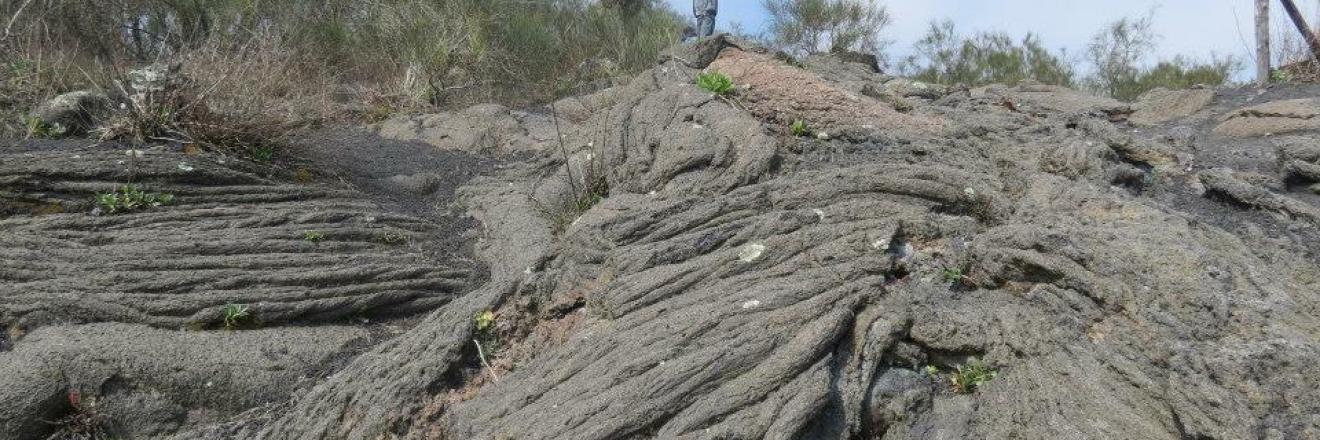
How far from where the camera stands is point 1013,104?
7.26m

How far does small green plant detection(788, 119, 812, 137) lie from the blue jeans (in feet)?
20.4

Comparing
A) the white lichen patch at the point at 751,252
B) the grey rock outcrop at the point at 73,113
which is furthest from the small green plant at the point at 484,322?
the grey rock outcrop at the point at 73,113

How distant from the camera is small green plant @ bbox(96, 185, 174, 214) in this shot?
5.30m

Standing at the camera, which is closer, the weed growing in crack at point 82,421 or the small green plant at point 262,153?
the weed growing in crack at point 82,421

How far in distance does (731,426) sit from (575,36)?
446 inches

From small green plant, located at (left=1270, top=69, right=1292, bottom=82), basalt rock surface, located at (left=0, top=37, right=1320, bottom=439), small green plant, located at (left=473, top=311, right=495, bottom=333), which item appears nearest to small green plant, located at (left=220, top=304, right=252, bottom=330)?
basalt rock surface, located at (left=0, top=37, right=1320, bottom=439)

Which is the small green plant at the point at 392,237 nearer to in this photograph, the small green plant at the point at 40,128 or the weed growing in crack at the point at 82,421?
the weed growing in crack at the point at 82,421

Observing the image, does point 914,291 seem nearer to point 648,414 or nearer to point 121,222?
point 648,414


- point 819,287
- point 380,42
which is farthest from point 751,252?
point 380,42

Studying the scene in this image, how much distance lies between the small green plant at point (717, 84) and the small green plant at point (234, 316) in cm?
323

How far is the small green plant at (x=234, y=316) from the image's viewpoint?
4762mm

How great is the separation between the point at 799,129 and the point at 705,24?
637 centimetres

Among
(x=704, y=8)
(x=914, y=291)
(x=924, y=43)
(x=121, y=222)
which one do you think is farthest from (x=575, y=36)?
(x=914, y=291)

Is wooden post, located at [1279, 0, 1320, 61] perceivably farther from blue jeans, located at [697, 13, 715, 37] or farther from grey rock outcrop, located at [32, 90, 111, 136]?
grey rock outcrop, located at [32, 90, 111, 136]
